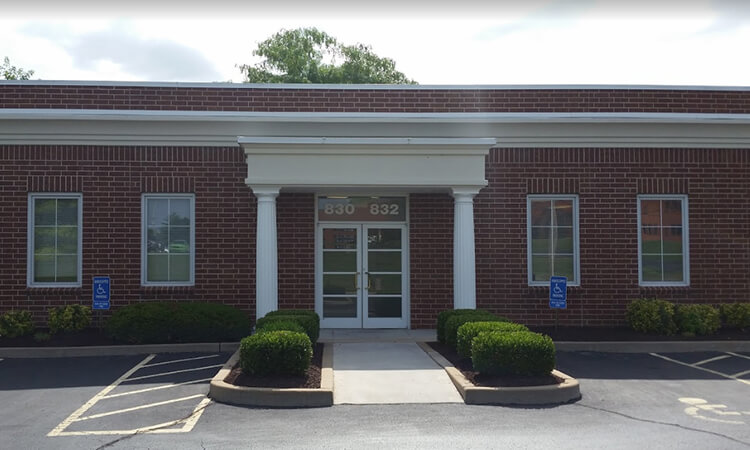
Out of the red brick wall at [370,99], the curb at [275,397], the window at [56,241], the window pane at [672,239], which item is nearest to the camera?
the curb at [275,397]

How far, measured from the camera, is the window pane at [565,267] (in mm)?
14031

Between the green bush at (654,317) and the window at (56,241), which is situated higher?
the window at (56,241)

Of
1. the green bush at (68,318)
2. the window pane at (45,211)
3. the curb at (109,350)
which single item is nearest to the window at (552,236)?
the curb at (109,350)

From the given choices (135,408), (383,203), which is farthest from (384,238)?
(135,408)

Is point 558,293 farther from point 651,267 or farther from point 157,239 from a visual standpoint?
point 157,239

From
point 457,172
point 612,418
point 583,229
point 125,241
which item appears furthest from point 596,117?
point 125,241

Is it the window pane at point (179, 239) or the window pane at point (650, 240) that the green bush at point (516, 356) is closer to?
the window pane at point (650, 240)

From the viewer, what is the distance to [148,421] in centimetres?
733

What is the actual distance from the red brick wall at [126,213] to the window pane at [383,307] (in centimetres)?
247

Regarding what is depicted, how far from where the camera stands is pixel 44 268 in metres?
13.5

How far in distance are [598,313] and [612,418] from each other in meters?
6.62

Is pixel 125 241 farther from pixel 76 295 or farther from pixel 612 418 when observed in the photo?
pixel 612 418

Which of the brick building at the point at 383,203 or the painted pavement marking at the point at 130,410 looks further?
the brick building at the point at 383,203

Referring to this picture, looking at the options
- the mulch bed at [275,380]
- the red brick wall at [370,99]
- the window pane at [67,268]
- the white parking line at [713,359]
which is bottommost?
the white parking line at [713,359]
